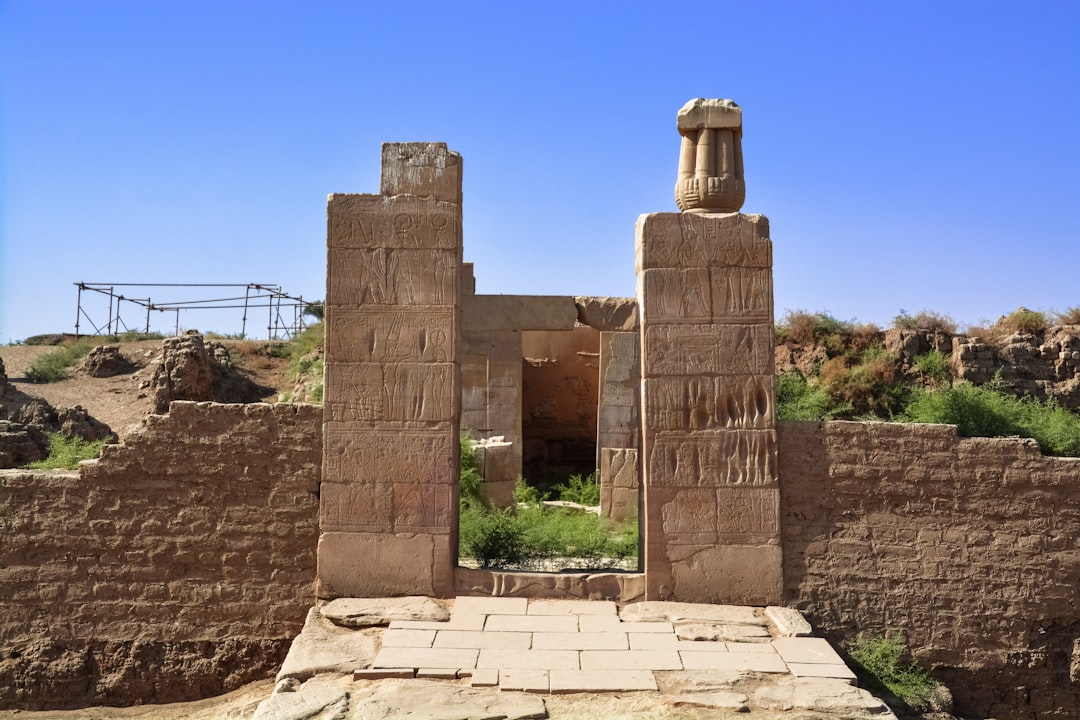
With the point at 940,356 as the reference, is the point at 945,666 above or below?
below

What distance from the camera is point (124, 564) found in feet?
21.1

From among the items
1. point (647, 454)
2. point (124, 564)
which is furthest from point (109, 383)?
point (647, 454)

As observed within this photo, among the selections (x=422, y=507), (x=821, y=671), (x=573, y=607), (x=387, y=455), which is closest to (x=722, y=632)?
(x=821, y=671)

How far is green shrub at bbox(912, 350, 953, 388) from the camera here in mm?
15992

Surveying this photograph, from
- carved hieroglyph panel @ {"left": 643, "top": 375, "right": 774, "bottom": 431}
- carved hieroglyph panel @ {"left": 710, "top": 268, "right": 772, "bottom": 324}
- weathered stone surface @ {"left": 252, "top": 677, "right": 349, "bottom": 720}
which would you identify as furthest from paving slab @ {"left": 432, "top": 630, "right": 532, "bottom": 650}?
carved hieroglyph panel @ {"left": 710, "top": 268, "right": 772, "bottom": 324}

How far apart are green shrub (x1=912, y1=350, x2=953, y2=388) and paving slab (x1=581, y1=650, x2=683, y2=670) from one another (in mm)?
12223

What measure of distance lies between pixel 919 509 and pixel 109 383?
63.3ft

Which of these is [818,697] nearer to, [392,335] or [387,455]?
[387,455]

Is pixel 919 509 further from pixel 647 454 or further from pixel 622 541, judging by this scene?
pixel 622 541

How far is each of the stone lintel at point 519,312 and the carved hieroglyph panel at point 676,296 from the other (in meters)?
5.41

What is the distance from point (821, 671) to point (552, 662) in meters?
1.48

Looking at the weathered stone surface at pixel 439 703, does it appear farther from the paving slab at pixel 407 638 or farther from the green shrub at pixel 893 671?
the green shrub at pixel 893 671

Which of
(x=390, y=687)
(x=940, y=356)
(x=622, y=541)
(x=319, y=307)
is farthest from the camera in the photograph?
(x=319, y=307)

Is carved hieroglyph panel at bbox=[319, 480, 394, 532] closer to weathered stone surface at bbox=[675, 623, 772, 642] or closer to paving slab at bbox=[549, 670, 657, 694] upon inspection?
paving slab at bbox=[549, 670, 657, 694]
